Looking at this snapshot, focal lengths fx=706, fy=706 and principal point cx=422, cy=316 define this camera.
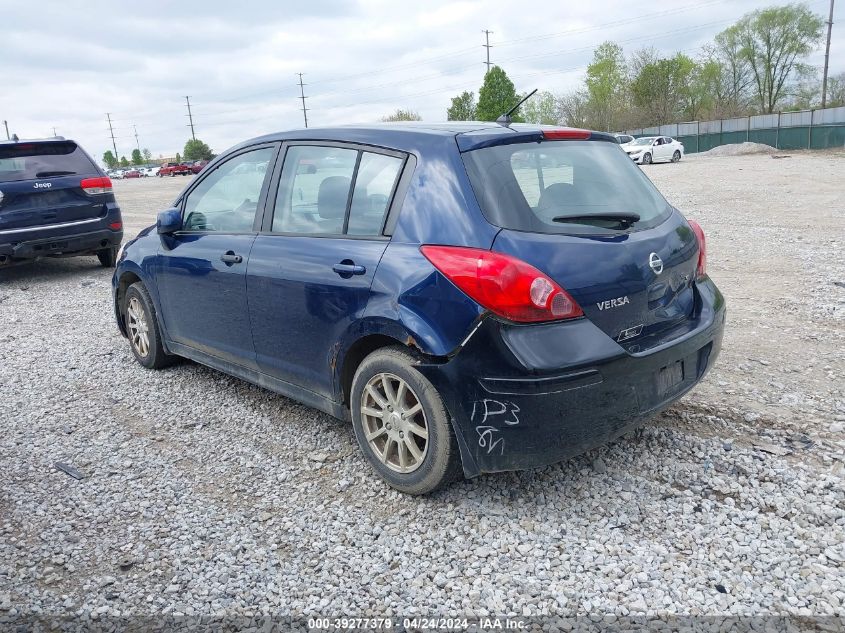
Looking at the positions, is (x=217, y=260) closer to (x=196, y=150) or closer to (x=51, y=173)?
(x=51, y=173)

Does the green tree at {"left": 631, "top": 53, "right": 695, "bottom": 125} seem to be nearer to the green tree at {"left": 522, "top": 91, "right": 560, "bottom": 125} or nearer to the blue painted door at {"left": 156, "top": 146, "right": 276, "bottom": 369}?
the green tree at {"left": 522, "top": 91, "right": 560, "bottom": 125}

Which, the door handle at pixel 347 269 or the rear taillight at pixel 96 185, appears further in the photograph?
the rear taillight at pixel 96 185

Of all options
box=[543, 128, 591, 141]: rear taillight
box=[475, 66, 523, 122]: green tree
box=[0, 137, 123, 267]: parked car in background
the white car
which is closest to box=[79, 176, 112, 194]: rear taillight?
box=[0, 137, 123, 267]: parked car in background

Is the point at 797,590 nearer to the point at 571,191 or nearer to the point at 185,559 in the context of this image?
the point at 571,191

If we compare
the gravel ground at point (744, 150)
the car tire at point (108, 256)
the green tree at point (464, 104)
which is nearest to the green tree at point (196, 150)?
the green tree at point (464, 104)

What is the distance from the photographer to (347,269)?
3490 millimetres

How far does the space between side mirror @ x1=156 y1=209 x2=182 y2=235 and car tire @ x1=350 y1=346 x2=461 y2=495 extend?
2.11m

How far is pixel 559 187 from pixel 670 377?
3.45ft

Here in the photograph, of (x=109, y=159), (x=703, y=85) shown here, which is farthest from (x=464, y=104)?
(x=109, y=159)

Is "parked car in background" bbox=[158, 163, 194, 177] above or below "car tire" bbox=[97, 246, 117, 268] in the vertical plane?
above

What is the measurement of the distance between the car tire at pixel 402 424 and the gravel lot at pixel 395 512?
0.16 m

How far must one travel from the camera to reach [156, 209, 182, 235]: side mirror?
191 inches

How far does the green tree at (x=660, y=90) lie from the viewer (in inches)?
2566

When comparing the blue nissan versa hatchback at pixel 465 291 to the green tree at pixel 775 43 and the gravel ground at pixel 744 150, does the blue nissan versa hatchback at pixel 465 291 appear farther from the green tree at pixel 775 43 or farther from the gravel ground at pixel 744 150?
the green tree at pixel 775 43
